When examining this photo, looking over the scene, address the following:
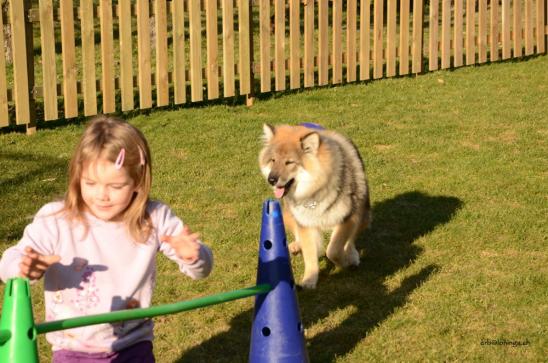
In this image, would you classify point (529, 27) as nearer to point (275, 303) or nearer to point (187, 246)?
point (275, 303)

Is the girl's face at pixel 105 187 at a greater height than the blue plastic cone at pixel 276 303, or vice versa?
the girl's face at pixel 105 187

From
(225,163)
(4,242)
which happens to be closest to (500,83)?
(225,163)

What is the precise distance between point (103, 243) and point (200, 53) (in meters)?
7.55

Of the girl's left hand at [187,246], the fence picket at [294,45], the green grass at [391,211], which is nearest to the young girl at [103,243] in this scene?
the girl's left hand at [187,246]

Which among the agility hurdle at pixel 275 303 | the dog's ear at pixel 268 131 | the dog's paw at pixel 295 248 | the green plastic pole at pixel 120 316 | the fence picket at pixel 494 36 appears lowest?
the dog's paw at pixel 295 248

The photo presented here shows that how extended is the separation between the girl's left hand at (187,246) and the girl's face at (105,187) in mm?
257

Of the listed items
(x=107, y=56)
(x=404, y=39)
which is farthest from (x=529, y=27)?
(x=107, y=56)

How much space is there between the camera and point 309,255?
5.84 meters

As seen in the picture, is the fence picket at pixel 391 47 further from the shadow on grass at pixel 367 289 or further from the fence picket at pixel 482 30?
the shadow on grass at pixel 367 289

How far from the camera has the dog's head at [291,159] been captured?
5.84 m

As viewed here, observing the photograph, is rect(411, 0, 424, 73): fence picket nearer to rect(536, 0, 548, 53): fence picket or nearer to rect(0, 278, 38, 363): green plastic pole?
rect(536, 0, 548, 53): fence picket

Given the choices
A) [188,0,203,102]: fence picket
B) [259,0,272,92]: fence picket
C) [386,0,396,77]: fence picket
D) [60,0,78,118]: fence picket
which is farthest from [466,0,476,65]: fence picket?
[60,0,78,118]: fence picket

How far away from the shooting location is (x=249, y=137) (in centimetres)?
959

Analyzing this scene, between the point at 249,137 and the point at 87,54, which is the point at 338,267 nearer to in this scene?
the point at 249,137
